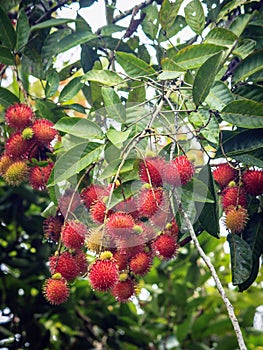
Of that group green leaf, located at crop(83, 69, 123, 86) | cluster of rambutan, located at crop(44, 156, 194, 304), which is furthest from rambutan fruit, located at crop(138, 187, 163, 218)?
green leaf, located at crop(83, 69, 123, 86)

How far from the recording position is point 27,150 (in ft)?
5.19

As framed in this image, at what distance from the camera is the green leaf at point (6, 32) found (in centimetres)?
179

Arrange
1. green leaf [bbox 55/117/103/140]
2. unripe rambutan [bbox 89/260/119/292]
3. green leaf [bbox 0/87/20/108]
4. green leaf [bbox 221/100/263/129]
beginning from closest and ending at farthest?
unripe rambutan [bbox 89/260/119/292] → green leaf [bbox 221/100/263/129] → green leaf [bbox 55/117/103/140] → green leaf [bbox 0/87/20/108]

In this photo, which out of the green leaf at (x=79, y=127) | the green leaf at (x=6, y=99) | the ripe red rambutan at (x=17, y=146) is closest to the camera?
the green leaf at (x=79, y=127)

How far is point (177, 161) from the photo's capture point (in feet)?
4.22

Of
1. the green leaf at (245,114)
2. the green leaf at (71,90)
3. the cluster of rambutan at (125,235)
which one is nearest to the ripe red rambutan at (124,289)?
the cluster of rambutan at (125,235)

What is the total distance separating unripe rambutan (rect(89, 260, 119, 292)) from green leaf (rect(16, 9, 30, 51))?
2.84 ft

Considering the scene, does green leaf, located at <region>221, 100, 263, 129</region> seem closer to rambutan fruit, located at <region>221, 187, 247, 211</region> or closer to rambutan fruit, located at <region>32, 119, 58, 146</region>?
rambutan fruit, located at <region>221, 187, 247, 211</region>

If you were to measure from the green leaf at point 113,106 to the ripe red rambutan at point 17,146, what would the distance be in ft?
0.81

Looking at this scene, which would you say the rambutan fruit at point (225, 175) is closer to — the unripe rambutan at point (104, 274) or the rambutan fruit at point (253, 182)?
the rambutan fruit at point (253, 182)

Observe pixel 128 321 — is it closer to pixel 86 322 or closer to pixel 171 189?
pixel 86 322

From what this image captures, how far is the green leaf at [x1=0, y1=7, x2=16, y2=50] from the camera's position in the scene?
→ 1.79 m

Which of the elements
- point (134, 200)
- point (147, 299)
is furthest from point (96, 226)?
point (147, 299)

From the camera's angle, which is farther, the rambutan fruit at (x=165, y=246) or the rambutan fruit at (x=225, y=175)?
the rambutan fruit at (x=225, y=175)
